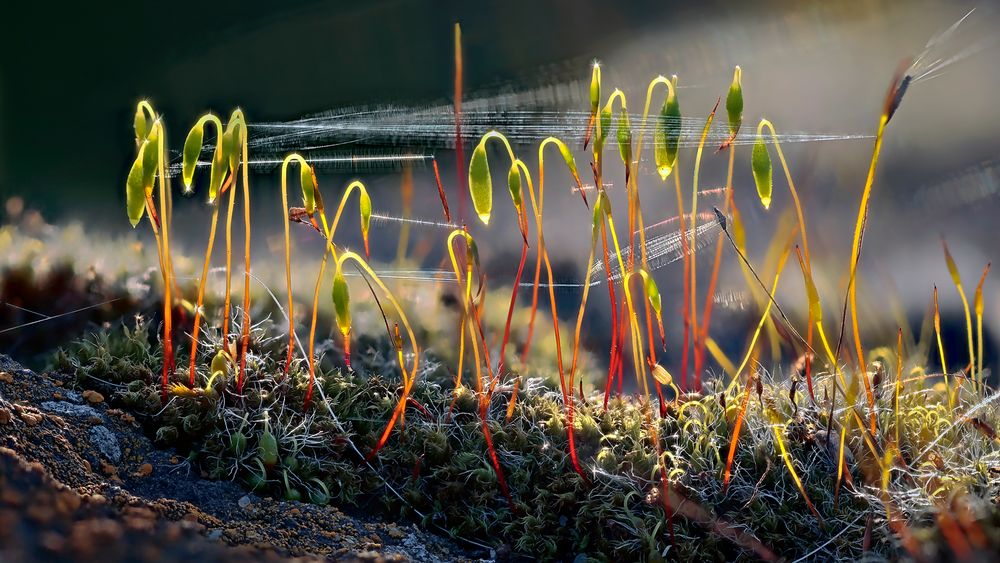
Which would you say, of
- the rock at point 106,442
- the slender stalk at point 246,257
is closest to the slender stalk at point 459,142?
the slender stalk at point 246,257

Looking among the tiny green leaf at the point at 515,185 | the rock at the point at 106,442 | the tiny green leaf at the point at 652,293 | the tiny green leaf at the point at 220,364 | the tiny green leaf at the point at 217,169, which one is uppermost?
the tiny green leaf at the point at 217,169

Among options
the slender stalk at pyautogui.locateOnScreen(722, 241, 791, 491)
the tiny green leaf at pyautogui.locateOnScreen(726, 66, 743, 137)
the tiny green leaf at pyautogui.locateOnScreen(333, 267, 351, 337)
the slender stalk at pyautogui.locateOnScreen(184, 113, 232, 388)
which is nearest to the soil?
the slender stalk at pyautogui.locateOnScreen(184, 113, 232, 388)

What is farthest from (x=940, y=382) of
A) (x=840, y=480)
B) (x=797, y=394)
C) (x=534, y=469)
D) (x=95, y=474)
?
(x=95, y=474)

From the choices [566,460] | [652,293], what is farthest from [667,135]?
[566,460]

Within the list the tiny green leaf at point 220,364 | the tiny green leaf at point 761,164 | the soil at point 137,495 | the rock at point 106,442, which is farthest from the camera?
the tiny green leaf at point 220,364

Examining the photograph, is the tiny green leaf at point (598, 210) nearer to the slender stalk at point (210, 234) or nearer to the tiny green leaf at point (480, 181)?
the tiny green leaf at point (480, 181)

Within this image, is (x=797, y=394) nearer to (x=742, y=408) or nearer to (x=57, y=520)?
(x=742, y=408)

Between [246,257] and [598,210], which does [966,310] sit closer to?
[598,210]
